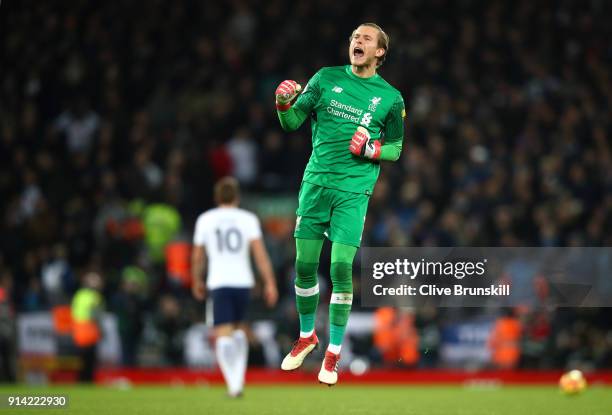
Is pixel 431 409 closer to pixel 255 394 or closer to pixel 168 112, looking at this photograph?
pixel 255 394

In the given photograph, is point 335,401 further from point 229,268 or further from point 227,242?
point 227,242

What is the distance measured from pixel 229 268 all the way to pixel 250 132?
27.4ft

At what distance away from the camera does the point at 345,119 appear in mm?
9453

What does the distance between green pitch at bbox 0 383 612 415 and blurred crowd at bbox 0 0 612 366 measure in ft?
8.01

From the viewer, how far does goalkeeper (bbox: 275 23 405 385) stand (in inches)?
369

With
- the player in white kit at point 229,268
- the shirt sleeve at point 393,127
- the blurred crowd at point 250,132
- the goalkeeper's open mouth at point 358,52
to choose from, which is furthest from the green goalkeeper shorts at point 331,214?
the blurred crowd at point 250,132

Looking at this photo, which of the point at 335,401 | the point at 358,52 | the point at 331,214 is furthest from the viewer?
the point at 335,401

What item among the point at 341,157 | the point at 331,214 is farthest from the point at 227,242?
the point at 341,157

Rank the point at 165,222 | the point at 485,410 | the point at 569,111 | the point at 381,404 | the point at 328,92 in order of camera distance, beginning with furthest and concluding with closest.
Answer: the point at 569,111
the point at 165,222
the point at 381,404
the point at 485,410
the point at 328,92

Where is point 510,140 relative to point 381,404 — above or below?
above

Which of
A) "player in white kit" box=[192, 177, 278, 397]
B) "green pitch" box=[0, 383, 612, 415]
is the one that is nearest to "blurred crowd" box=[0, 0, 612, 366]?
"green pitch" box=[0, 383, 612, 415]

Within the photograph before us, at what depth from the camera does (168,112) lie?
71.7 feet

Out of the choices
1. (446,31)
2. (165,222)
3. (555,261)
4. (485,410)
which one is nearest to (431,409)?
(485,410)

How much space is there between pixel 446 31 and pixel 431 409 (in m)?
12.9
